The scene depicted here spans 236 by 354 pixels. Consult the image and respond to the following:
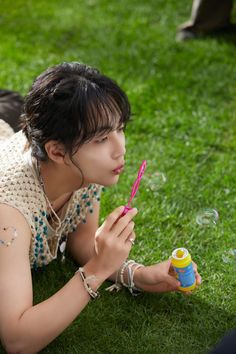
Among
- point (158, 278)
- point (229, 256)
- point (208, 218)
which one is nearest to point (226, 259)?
point (229, 256)

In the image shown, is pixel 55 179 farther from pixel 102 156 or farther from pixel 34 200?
pixel 102 156

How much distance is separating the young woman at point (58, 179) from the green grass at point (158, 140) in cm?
28

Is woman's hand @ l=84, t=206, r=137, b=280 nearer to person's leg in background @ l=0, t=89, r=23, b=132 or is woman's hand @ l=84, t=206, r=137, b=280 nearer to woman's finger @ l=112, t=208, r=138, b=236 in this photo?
woman's finger @ l=112, t=208, r=138, b=236

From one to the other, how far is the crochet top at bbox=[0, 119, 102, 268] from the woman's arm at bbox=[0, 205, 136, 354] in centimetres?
6

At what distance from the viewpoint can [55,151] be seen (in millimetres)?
1963

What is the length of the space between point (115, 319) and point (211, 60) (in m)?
2.43

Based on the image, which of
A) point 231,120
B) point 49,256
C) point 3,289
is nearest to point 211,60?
point 231,120

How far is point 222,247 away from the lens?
2.60 meters

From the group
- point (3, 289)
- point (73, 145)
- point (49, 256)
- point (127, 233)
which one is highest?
point (73, 145)

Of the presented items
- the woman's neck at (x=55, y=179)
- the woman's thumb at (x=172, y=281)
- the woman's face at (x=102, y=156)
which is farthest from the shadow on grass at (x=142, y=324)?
the woman's face at (x=102, y=156)

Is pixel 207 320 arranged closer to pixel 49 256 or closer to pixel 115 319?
pixel 115 319

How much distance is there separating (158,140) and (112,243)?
1521 mm

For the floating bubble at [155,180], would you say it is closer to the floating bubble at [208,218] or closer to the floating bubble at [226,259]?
the floating bubble at [208,218]

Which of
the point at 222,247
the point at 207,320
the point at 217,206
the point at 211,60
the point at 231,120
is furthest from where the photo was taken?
the point at 211,60
